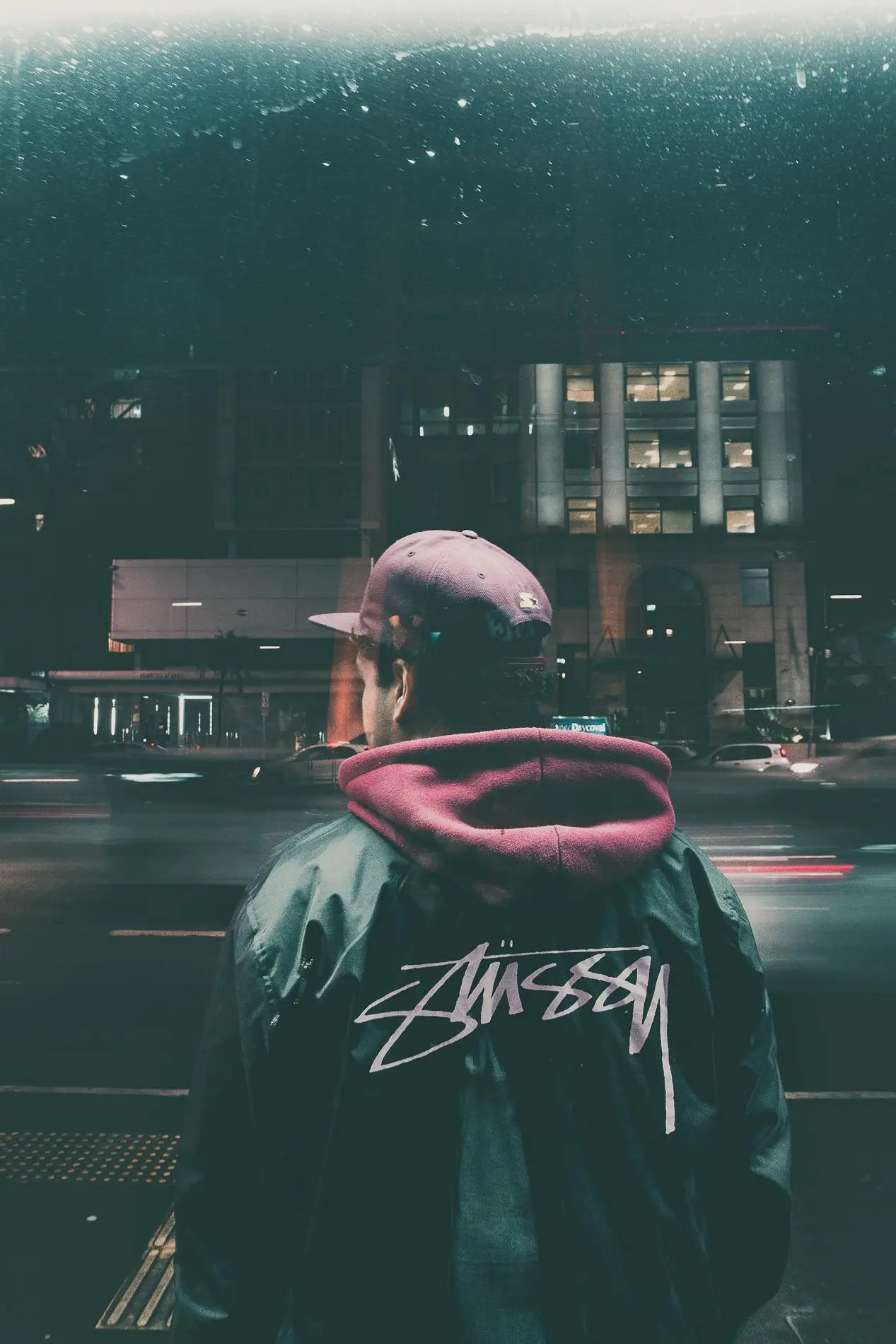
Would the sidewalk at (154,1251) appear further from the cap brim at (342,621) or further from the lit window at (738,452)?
the lit window at (738,452)

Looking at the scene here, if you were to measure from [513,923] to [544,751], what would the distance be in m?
0.18

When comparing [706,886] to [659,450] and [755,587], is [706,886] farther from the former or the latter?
[755,587]

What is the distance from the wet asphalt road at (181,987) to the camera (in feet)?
7.34

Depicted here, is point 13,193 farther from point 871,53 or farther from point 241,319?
point 871,53

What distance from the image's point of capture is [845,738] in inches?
183

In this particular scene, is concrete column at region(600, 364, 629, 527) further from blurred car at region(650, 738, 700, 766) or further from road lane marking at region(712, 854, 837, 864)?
road lane marking at region(712, 854, 837, 864)

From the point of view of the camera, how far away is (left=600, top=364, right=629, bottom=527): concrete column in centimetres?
420

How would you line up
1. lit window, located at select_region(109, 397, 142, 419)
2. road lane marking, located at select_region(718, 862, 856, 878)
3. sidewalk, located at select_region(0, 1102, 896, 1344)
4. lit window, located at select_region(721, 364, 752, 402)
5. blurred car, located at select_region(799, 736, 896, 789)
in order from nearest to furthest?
sidewalk, located at select_region(0, 1102, 896, 1344)
lit window, located at select_region(721, 364, 752, 402)
lit window, located at select_region(109, 397, 142, 419)
blurred car, located at select_region(799, 736, 896, 789)
road lane marking, located at select_region(718, 862, 856, 878)

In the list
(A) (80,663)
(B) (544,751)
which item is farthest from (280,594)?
(B) (544,751)

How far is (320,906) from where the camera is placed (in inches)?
32.3

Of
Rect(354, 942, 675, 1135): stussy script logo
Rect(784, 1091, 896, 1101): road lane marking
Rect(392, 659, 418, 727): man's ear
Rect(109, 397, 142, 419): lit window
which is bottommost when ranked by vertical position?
Rect(784, 1091, 896, 1101): road lane marking

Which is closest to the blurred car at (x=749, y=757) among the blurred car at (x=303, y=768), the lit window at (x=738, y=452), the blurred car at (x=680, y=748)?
the blurred car at (x=680, y=748)

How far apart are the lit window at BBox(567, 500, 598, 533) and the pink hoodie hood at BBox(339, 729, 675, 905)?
3.58 metres

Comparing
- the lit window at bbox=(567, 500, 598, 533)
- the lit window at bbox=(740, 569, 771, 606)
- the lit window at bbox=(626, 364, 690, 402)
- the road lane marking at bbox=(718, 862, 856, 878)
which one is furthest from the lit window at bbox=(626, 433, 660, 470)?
the road lane marking at bbox=(718, 862, 856, 878)
